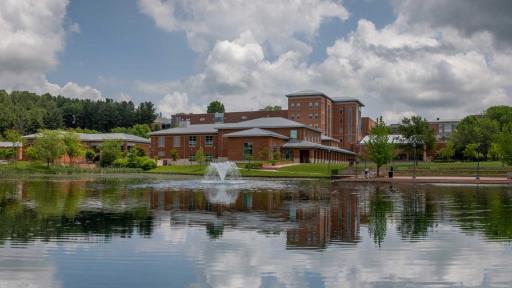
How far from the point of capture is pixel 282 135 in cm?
8912

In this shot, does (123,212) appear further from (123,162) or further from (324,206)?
(123,162)

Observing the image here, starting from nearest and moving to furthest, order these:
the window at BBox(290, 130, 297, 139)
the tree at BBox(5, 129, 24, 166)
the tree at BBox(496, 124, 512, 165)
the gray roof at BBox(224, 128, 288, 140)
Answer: the tree at BBox(496, 124, 512, 165)
the gray roof at BBox(224, 128, 288, 140)
the tree at BBox(5, 129, 24, 166)
the window at BBox(290, 130, 297, 139)

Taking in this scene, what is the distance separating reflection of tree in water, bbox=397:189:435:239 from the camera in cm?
1627

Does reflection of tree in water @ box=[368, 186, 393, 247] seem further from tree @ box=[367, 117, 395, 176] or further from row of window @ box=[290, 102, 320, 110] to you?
row of window @ box=[290, 102, 320, 110]

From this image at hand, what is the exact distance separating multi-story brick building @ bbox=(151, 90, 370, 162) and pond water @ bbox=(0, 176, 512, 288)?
60.1 meters

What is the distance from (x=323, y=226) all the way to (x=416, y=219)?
470cm

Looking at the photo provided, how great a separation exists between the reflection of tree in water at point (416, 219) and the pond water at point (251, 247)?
4 centimetres

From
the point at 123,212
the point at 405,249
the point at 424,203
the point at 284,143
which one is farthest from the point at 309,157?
the point at 405,249

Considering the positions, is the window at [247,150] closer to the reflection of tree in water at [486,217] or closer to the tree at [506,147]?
the tree at [506,147]

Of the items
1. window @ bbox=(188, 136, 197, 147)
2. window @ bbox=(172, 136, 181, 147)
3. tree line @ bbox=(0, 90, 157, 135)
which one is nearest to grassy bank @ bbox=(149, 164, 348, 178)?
window @ bbox=(188, 136, 197, 147)

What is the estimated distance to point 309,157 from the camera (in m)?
85.7

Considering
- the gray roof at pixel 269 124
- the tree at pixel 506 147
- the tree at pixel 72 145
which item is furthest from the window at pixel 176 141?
the tree at pixel 506 147

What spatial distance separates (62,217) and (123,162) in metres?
65.5

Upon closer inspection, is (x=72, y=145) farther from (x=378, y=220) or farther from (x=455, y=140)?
(x=378, y=220)
